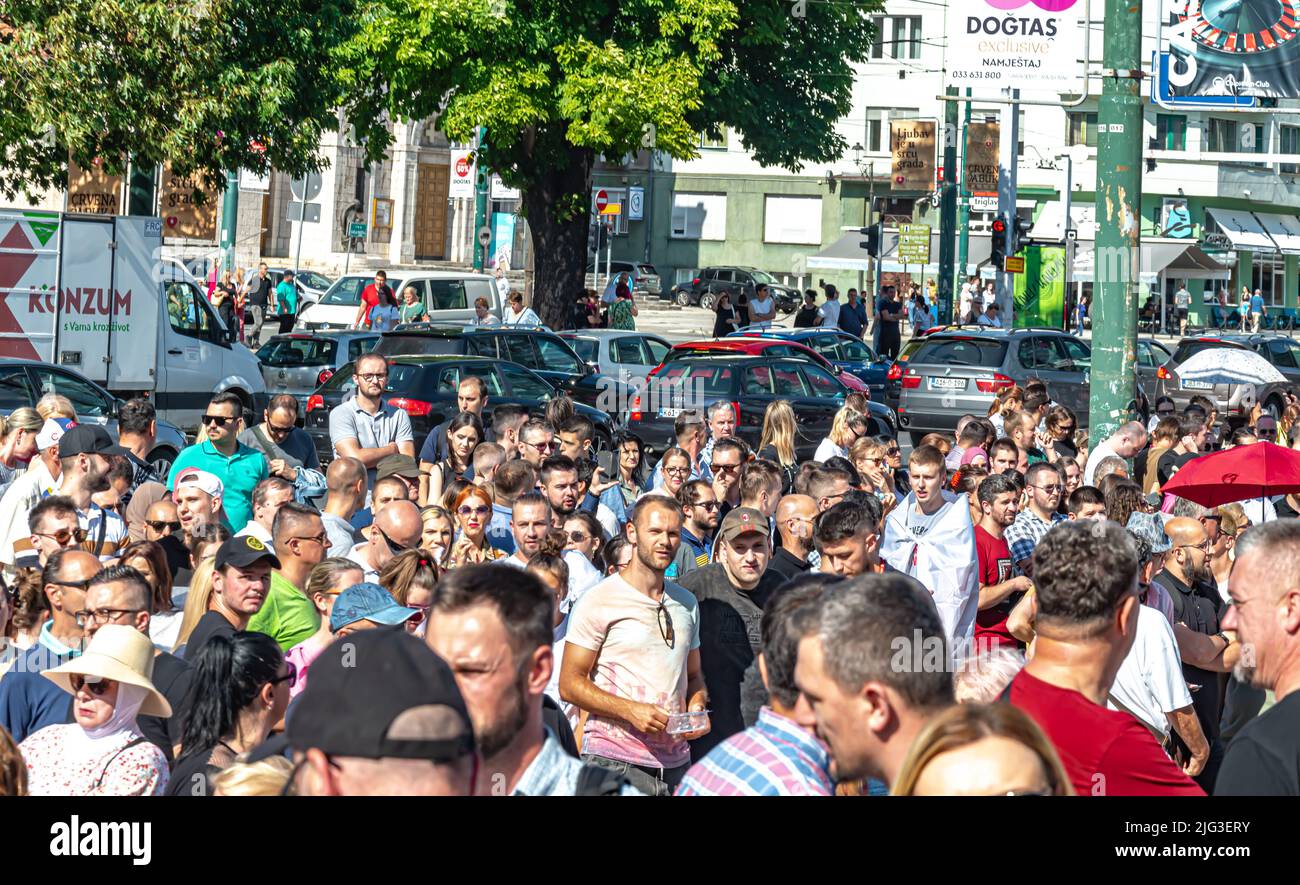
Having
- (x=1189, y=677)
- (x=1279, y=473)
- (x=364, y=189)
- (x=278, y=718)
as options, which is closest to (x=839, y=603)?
(x=278, y=718)

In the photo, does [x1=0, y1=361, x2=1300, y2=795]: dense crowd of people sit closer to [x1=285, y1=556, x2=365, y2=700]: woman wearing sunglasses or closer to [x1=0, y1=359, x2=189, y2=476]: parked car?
[x1=285, y1=556, x2=365, y2=700]: woman wearing sunglasses

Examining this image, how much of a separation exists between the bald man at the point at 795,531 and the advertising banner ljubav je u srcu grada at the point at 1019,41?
8.00 m

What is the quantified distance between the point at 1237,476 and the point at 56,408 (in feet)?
24.2

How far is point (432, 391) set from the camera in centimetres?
1912

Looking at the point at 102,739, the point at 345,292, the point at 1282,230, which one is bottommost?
the point at 102,739

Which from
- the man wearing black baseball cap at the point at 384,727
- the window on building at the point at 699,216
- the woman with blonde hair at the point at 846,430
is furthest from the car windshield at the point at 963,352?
the window on building at the point at 699,216

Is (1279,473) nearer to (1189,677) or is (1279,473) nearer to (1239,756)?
(1189,677)

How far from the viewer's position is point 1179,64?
1595 cm

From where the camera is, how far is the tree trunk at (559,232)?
30.6 metres

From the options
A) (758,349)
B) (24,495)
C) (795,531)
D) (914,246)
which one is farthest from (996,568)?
(914,246)

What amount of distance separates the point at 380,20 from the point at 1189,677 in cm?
2205

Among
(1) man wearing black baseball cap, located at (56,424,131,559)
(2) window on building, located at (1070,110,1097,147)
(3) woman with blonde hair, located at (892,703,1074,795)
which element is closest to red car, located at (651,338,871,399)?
(1) man wearing black baseball cap, located at (56,424,131,559)

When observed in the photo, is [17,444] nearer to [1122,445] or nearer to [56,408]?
[56,408]

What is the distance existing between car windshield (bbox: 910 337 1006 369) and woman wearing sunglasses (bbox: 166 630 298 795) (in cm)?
2066
